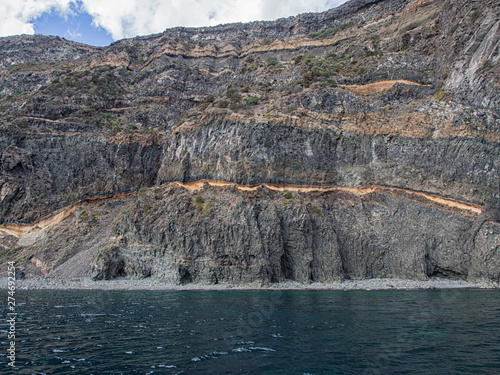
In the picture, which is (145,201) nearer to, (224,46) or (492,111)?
(492,111)

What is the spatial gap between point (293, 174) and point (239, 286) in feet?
53.8

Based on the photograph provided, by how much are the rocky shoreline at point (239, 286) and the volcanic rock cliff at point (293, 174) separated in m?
1.06

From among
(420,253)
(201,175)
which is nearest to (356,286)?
(420,253)

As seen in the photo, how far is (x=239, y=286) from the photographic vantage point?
106 ft

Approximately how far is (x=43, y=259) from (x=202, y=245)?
23.6 meters

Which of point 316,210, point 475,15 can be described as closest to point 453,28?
point 475,15

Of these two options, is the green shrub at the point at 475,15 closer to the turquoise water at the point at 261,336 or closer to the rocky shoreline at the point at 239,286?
the rocky shoreline at the point at 239,286

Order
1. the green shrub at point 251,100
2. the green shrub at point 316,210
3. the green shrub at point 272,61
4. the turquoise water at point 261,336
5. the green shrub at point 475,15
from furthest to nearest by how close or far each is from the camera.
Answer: the green shrub at point 272,61 < the green shrub at point 251,100 < the green shrub at point 475,15 < the green shrub at point 316,210 < the turquoise water at point 261,336

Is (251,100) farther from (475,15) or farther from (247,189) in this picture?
(475,15)

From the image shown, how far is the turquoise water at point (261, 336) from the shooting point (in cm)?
1104

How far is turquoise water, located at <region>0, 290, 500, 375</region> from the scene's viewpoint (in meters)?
11.0

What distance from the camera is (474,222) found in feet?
104

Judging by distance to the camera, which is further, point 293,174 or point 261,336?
point 293,174

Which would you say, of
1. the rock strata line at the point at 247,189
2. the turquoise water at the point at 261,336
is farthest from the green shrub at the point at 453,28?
the turquoise water at the point at 261,336
